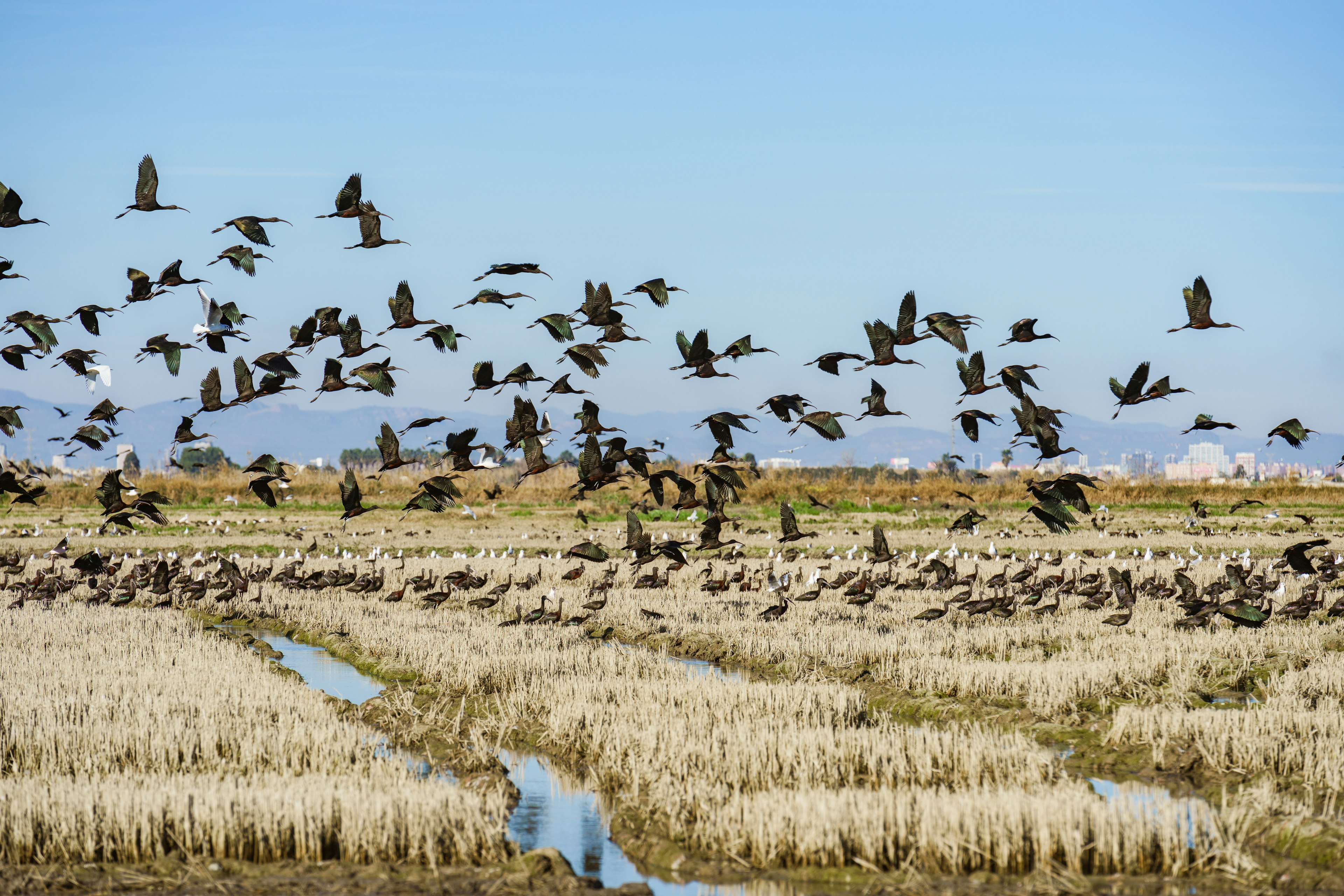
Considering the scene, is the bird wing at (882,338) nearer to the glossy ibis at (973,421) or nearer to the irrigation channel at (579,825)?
the glossy ibis at (973,421)

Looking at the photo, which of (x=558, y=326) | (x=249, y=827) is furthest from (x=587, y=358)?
(x=249, y=827)

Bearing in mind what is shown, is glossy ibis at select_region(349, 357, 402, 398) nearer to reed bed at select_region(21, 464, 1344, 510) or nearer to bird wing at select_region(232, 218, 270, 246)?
bird wing at select_region(232, 218, 270, 246)

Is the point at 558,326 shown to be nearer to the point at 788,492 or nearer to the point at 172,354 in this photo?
the point at 172,354

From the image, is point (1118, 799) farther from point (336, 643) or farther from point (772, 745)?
point (336, 643)

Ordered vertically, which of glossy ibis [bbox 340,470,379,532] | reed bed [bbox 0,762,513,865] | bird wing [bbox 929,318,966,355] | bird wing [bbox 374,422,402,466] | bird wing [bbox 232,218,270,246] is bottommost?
reed bed [bbox 0,762,513,865]

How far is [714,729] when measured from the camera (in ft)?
33.6

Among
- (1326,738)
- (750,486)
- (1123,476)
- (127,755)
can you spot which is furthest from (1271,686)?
(1123,476)

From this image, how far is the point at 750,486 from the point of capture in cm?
5516

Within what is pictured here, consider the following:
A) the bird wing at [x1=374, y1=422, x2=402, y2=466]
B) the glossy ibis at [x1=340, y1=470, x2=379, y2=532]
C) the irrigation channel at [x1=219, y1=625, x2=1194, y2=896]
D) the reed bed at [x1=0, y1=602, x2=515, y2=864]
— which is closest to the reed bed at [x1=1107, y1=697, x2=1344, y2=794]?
the irrigation channel at [x1=219, y1=625, x2=1194, y2=896]

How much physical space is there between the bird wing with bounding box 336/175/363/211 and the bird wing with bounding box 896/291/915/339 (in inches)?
220

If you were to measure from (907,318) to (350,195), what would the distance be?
575cm

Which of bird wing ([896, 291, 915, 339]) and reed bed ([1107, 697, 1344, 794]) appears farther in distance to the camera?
bird wing ([896, 291, 915, 339])

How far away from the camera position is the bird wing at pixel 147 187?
11.7m

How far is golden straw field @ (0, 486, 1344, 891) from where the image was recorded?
7.63 meters
